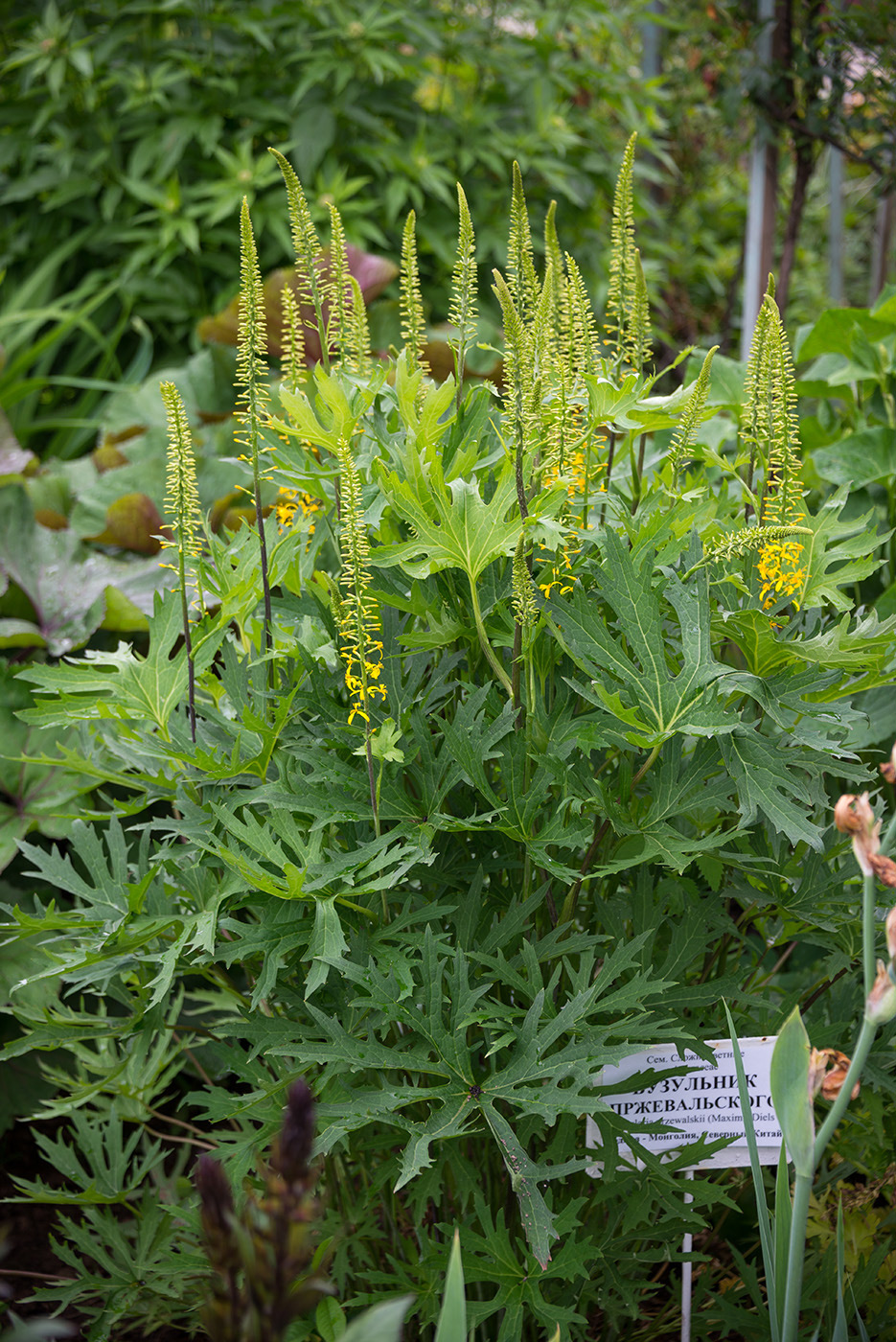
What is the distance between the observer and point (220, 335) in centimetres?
312

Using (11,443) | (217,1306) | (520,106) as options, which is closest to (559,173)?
(520,106)

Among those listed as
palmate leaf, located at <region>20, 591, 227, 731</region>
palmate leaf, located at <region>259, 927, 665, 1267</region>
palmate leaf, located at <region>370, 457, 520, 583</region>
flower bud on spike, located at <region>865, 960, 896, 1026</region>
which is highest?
palmate leaf, located at <region>370, 457, 520, 583</region>

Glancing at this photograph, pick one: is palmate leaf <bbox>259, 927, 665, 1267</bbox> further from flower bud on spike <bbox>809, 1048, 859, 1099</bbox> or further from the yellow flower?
the yellow flower

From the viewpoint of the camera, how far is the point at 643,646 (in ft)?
3.51

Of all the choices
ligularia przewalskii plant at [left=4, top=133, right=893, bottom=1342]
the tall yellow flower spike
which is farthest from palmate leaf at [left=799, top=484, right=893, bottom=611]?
the tall yellow flower spike

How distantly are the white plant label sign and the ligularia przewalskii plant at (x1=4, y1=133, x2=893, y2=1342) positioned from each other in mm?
43

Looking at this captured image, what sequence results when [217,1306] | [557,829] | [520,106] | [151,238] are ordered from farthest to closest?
[520,106], [151,238], [557,829], [217,1306]

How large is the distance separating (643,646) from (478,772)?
19cm

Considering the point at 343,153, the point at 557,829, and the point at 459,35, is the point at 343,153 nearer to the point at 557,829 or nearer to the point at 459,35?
the point at 459,35

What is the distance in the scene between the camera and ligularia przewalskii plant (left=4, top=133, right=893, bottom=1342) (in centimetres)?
106

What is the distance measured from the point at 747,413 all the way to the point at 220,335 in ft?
7.34

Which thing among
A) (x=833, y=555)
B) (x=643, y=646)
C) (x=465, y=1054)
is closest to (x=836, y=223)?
(x=833, y=555)

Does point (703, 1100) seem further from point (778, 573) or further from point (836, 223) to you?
point (836, 223)

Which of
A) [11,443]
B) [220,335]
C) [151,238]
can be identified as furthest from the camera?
[151,238]
